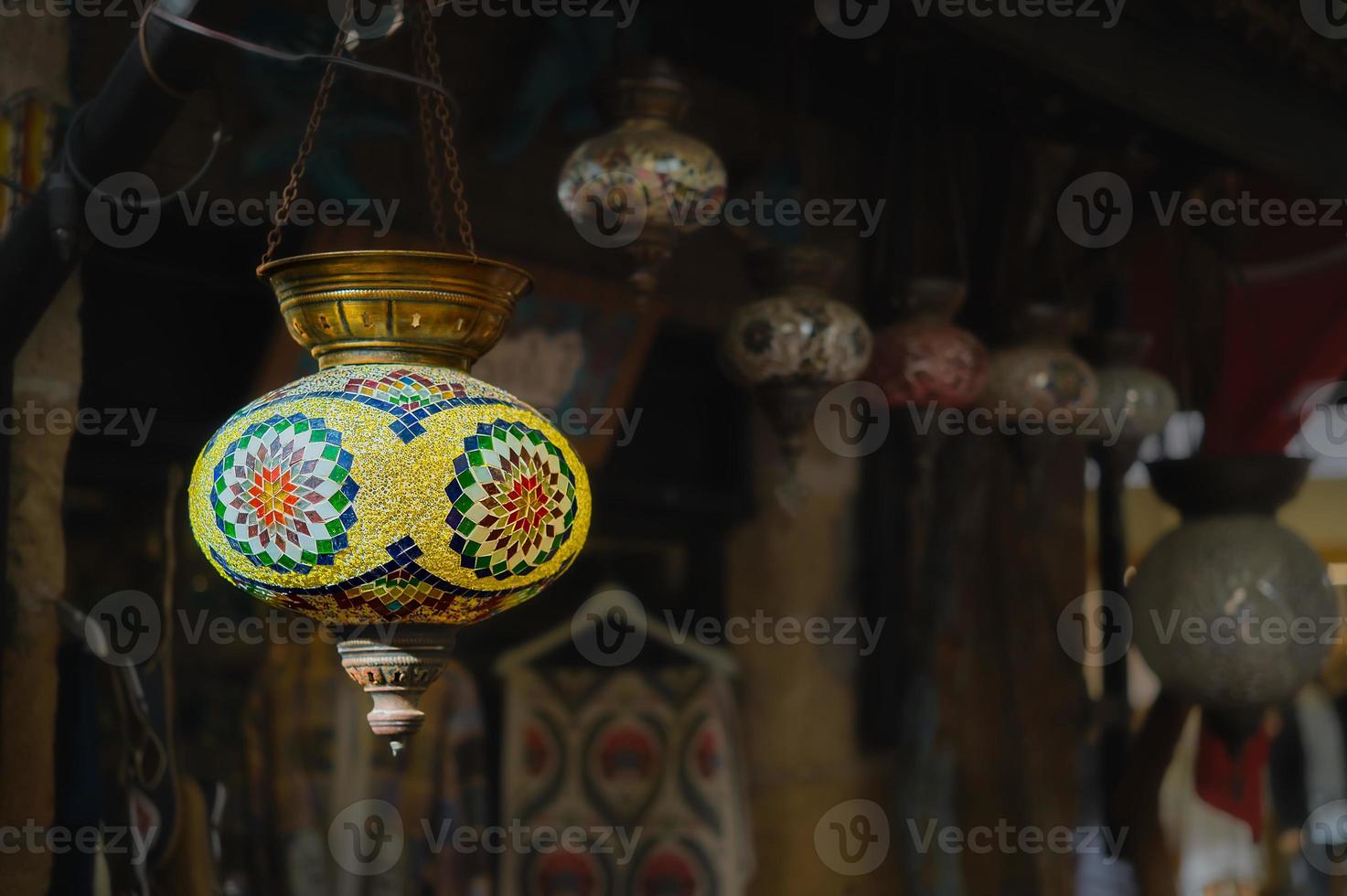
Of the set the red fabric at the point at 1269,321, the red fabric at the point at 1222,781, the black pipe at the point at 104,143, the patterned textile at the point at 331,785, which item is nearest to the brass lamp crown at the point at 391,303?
the black pipe at the point at 104,143

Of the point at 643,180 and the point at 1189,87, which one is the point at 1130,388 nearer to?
the point at 1189,87

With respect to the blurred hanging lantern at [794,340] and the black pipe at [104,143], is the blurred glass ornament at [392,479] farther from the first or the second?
the blurred hanging lantern at [794,340]

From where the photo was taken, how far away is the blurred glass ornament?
5.08ft

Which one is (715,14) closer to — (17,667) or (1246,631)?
(1246,631)

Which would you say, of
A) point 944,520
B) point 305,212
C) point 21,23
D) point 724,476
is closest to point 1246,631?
point 944,520

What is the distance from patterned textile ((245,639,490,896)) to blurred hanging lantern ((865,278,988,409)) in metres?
1.24

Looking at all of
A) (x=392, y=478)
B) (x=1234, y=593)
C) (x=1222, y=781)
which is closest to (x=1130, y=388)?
(x=1234, y=593)

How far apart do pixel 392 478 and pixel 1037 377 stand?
235 centimetres

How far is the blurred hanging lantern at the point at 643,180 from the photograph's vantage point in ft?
9.04

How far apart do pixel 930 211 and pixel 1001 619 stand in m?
1.25

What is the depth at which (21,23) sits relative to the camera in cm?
257

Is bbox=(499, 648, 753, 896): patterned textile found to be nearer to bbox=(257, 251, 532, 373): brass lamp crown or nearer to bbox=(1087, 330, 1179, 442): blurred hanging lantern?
bbox=(1087, 330, 1179, 442): blurred hanging lantern

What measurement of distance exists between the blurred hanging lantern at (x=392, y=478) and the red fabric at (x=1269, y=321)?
3230mm

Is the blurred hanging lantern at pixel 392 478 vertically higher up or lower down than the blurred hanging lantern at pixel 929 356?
lower down
